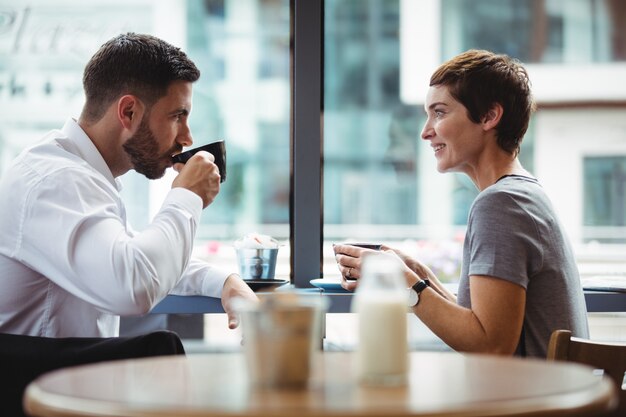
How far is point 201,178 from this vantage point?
196 cm

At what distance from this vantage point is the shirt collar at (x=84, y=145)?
79.5 inches

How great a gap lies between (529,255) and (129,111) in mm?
999

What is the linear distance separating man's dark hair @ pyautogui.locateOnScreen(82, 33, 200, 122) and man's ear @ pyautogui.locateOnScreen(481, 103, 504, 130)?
0.78m

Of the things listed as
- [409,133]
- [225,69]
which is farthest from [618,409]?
[409,133]

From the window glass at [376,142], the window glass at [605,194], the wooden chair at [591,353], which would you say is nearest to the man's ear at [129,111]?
the wooden chair at [591,353]

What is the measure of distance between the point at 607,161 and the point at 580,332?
252 inches

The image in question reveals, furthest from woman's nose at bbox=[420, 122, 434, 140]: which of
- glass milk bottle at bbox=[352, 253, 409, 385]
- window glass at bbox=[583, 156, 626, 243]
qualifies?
window glass at bbox=[583, 156, 626, 243]

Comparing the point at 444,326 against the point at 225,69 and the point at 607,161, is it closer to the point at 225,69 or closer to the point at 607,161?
the point at 225,69

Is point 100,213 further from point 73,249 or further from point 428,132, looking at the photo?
point 428,132

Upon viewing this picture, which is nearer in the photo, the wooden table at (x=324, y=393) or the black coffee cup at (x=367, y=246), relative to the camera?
the wooden table at (x=324, y=393)

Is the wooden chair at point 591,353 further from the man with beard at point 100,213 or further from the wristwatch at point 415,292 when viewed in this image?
the man with beard at point 100,213

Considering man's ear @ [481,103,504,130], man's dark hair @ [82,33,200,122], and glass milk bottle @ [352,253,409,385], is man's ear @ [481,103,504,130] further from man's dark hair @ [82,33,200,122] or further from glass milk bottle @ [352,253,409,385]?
glass milk bottle @ [352,253,409,385]

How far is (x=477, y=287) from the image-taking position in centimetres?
184

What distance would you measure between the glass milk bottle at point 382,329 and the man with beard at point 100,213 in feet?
2.27
